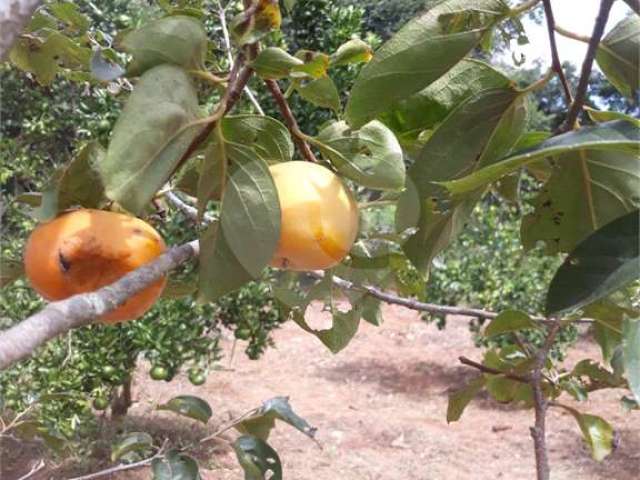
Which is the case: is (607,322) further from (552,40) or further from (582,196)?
(552,40)

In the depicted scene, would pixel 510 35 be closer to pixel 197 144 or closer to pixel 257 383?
pixel 197 144

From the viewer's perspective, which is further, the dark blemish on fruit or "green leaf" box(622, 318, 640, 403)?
the dark blemish on fruit

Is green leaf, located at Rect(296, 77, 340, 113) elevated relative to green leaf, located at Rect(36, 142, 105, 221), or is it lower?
elevated

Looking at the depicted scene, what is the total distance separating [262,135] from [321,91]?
6cm

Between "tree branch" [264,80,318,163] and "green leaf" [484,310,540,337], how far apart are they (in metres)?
0.48

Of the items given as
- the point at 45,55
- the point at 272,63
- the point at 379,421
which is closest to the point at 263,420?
the point at 45,55

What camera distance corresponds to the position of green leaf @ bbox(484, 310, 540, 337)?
41.5 inches

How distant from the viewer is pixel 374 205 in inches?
30.3

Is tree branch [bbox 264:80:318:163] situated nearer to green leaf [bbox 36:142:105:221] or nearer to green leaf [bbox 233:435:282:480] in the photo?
green leaf [bbox 36:142:105:221]

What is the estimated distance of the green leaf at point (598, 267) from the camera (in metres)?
0.51

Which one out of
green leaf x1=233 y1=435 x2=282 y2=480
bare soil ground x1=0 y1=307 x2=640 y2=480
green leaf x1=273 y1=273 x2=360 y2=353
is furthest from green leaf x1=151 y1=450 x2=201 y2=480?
bare soil ground x1=0 y1=307 x2=640 y2=480

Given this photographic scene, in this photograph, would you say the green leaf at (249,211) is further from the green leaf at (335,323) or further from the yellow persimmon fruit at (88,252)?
the green leaf at (335,323)

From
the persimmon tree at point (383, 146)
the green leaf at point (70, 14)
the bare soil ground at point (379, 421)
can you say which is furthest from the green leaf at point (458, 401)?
the bare soil ground at point (379, 421)

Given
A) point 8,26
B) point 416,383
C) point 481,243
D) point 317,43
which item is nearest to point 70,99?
point 317,43
